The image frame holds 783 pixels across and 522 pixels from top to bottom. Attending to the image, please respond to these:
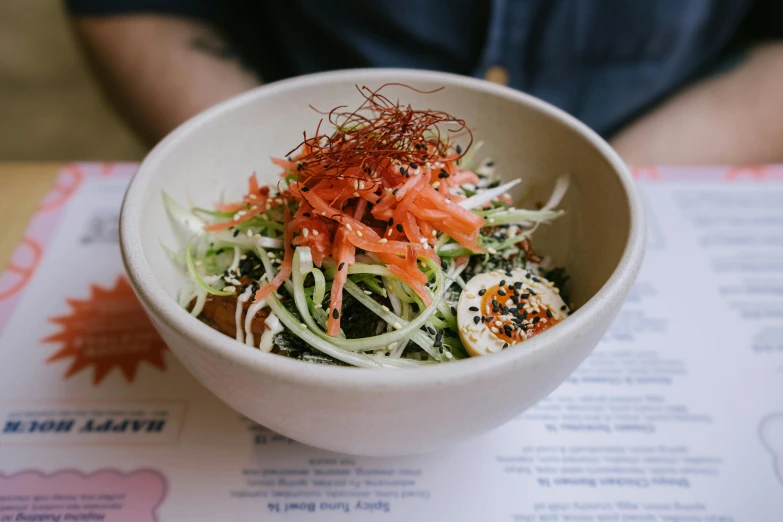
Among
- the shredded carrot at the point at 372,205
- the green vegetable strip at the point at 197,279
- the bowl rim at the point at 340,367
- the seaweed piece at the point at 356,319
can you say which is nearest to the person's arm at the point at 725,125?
the bowl rim at the point at 340,367

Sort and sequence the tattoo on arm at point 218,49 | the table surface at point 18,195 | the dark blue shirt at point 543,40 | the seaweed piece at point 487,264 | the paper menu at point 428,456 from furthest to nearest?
the tattoo on arm at point 218,49 < the dark blue shirt at point 543,40 < the table surface at point 18,195 < the seaweed piece at point 487,264 < the paper menu at point 428,456

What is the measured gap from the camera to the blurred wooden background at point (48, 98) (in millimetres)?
3324

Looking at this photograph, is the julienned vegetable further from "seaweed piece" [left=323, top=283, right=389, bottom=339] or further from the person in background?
the person in background

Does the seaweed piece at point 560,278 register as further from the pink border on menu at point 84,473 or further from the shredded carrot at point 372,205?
the pink border on menu at point 84,473

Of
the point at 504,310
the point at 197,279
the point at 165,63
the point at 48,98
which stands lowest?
the point at 48,98

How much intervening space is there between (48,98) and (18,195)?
2.72 m

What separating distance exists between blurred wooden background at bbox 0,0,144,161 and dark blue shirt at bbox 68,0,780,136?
1665 mm

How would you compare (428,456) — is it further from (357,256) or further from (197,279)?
(197,279)

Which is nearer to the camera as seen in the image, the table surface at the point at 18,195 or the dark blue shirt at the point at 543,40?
the table surface at the point at 18,195

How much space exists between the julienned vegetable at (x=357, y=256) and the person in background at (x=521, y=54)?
2.64 feet

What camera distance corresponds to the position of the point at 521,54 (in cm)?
168

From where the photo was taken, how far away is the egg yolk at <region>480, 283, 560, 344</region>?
841 millimetres

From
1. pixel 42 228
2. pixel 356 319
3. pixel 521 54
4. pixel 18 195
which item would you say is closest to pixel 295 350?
pixel 356 319

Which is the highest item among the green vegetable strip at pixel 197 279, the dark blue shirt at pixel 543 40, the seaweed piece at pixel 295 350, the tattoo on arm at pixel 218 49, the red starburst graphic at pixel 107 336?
the dark blue shirt at pixel 543 40
